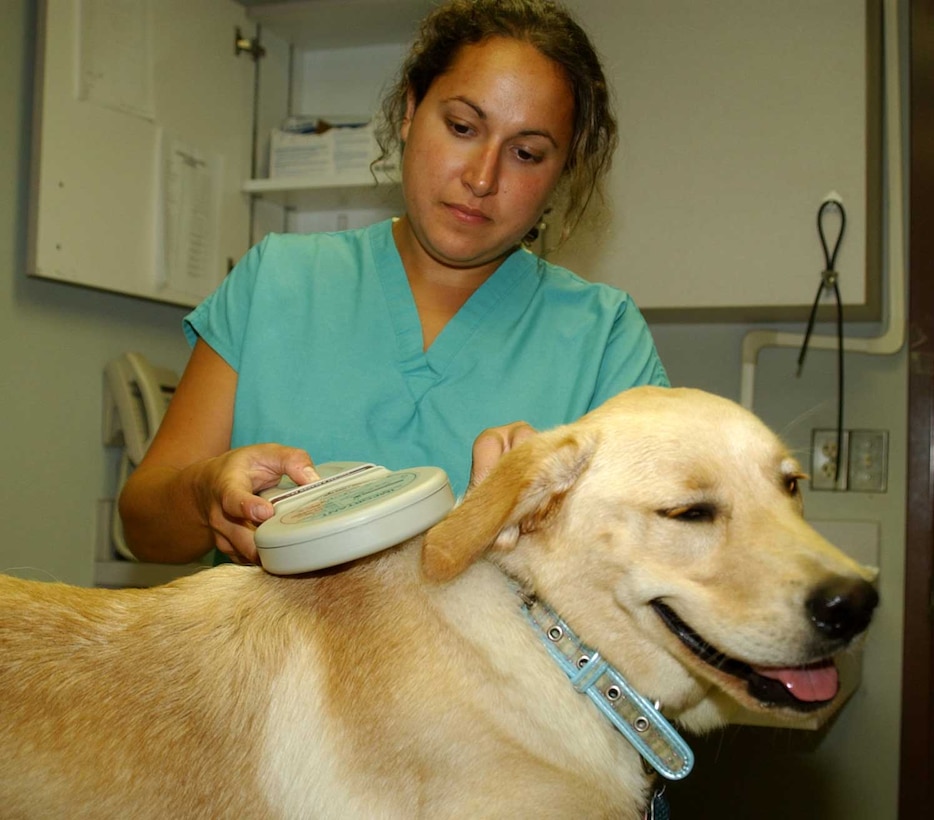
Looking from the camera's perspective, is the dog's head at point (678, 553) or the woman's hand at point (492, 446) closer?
the dog's head at point (678, 553)

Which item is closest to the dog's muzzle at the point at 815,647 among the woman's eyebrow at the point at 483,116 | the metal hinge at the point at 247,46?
the woman's eyebrow at the point at 483,116

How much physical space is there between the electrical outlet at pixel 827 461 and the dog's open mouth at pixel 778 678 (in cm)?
171

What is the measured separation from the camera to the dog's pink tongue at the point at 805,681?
89 centimetres

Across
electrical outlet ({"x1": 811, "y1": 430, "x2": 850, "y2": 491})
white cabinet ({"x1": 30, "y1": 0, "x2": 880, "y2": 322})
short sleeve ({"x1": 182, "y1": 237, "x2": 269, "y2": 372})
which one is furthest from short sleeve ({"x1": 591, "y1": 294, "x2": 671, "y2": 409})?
electrical outlet ({"x1": 811, "y1": 430, "x2": 850, "y2": 491})

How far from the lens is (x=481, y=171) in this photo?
127 centimetres

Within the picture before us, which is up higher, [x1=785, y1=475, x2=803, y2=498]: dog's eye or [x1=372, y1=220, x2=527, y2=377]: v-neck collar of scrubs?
[x1=372, y1=220, x2=527, y2=377]: v-neck collar of scrubs

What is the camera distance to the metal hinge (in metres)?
2.61

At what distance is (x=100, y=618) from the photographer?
2.86ft

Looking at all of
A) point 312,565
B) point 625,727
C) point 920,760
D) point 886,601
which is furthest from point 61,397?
point 920,760

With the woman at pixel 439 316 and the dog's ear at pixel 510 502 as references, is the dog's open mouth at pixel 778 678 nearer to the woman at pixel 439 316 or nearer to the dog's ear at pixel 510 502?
the dog's ear at pixel 510 502

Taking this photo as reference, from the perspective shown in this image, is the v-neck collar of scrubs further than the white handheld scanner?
Yes

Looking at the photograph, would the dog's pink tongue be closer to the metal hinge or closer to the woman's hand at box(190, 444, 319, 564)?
the woman's hand at box(190, 444, 319, 564)

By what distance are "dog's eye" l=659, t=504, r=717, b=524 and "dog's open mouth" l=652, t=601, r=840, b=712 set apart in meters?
0.10

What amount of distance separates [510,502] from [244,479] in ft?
1.01
